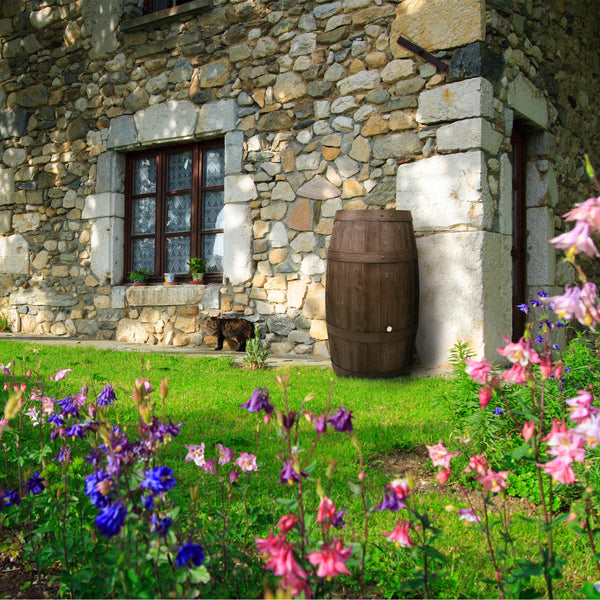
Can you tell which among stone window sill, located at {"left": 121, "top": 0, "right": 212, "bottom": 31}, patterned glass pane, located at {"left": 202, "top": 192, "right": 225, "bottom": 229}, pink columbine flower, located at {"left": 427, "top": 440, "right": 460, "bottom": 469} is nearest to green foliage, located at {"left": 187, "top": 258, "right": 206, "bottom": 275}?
patterned glass pane, located at {"left": 202, "top": 192, "right": 225, "bottom": 229}

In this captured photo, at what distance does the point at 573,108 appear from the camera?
19.1 feet

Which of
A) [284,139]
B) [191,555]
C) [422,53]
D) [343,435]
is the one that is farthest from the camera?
[284,139]

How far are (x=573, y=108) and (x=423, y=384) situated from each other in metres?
3.49

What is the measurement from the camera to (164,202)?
6152 mm

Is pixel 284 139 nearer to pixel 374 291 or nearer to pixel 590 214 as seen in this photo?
pixel 374 291

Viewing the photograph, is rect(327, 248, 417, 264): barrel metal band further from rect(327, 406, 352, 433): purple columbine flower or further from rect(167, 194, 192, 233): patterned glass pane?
rect(327, 406, 352, 433): purple columbine flower

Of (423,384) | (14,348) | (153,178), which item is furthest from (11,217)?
(423,384)

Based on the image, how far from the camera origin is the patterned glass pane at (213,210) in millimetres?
5828

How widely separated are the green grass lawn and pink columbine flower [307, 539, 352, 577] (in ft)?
0.78

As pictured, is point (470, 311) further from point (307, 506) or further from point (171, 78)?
point (171, 78)

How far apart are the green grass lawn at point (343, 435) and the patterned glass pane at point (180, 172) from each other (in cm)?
187

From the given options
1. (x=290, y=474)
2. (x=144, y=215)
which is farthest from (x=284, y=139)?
(x=290, y=474)

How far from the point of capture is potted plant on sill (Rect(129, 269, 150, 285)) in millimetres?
6057

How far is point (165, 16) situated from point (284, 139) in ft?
5.86
